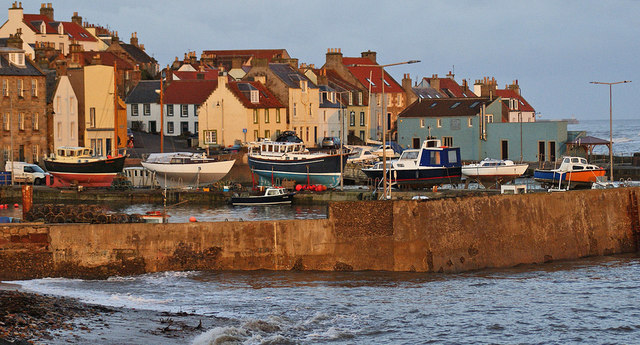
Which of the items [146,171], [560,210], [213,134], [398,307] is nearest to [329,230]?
[398,307]

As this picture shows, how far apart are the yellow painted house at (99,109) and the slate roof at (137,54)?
43.2m

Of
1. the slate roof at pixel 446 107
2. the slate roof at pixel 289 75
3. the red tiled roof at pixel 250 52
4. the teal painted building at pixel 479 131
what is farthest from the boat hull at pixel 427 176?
the red tiled roof at pixel 250 52

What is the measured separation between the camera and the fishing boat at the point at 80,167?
6575 centimetres

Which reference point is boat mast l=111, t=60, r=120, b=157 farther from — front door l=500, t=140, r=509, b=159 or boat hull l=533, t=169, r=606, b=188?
boat hull l=533, t=169, r=606, b=188

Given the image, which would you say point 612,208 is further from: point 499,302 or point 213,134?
point 213,134

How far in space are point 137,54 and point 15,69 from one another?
183 ft

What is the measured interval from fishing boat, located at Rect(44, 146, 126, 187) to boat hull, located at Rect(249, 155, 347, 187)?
950cm

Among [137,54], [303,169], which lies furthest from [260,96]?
[137,54]

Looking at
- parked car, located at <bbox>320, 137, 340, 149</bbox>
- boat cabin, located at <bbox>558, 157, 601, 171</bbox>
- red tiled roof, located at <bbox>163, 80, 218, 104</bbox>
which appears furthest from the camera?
parked car, located at <bbox>320, 137, 340, 149</bbox>

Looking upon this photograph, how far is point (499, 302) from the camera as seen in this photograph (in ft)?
102

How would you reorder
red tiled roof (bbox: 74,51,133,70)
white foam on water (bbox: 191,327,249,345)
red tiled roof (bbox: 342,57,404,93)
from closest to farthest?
white foam on water (bbox: 191,327,249,345) < red tiled roof (bbox: 74,51,133,70) < red tiled roof (bbox: 342,57,404,93)

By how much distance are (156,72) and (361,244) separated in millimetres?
90091

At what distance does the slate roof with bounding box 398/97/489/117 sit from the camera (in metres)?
86.2

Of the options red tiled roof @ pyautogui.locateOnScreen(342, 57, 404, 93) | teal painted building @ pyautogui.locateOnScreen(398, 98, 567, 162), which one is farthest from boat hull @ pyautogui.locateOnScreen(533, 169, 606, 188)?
red tiled roof @ pyautogui.locateOnScreen(342, 57, 404, 93)
